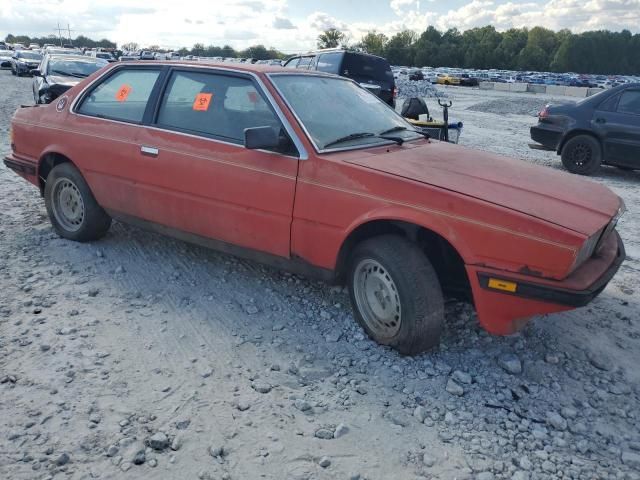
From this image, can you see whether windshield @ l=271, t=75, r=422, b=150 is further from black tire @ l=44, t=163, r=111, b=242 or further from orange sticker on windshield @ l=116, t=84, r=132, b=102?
black tire @ l=44, t=163, r=111, b=242

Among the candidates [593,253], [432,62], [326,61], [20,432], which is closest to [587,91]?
[326,61]

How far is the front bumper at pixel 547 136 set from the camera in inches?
369

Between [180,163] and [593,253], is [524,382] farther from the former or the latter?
[180,163]

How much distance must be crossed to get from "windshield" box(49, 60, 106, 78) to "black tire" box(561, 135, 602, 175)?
1086cm

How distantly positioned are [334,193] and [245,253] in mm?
919

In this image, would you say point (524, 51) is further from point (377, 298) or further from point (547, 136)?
point (377, 298)

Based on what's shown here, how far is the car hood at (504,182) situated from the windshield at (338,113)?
180 millimetres

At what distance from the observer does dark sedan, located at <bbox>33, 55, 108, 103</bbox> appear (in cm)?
1152

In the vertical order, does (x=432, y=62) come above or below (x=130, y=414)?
above

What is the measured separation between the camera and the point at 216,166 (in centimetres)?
377

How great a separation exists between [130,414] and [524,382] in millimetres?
2154

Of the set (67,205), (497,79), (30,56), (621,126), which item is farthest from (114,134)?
(497,79)

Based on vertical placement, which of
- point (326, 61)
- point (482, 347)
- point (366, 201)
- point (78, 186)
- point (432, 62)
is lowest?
point (482, 347)

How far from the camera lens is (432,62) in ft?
327
